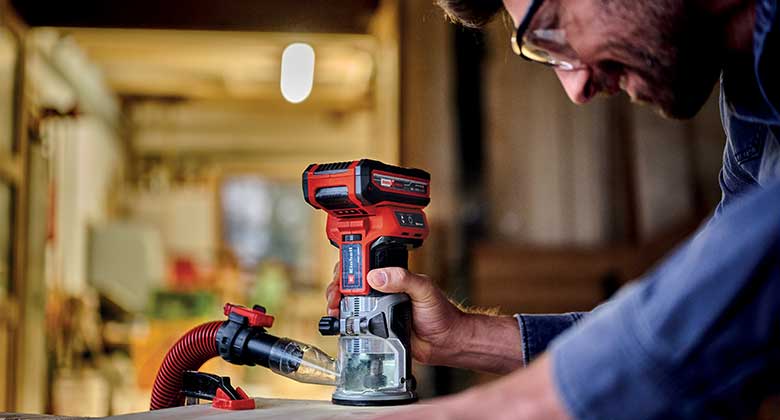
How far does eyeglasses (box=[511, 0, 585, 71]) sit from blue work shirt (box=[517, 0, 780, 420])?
Answer: 1.46 feet

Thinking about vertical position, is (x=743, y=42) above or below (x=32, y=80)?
below

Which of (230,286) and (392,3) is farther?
(230,286)

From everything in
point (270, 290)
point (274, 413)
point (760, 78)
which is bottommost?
point (274, 413)

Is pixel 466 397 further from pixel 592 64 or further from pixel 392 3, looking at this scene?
pixel 392 3

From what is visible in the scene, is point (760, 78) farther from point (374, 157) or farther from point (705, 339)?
point (374, 157)

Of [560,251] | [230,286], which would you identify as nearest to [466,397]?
[560,251]

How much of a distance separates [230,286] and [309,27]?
4.89 metres

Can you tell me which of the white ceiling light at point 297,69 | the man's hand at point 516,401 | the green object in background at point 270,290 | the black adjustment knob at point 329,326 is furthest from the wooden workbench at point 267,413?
the green object in background at point 270,290

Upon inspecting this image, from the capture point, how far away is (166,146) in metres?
8.74

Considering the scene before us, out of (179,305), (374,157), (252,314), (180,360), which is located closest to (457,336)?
(252,314)

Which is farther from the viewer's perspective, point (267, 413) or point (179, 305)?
point (179, 305)

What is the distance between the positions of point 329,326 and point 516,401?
66cm

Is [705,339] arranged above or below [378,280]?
below

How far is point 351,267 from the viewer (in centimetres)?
136
